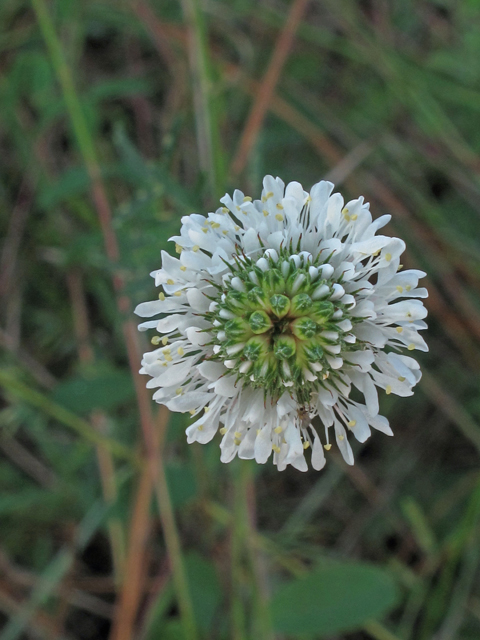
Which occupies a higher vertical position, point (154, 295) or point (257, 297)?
point (154, 295)

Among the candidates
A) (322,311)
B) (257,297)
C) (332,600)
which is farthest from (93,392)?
(322,311)

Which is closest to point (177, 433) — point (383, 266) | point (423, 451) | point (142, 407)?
point (142, 407)

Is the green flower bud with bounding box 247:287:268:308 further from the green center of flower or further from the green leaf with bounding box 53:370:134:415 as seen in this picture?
the green leaf with bounding box 53:370:134:415

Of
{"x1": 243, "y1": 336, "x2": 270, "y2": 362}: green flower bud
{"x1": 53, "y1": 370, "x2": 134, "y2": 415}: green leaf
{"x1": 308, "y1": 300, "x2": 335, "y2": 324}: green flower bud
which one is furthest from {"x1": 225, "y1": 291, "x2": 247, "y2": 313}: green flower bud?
{"x1": 53, "y1": 370, "x2": 134, "y2": 415}: green leaf

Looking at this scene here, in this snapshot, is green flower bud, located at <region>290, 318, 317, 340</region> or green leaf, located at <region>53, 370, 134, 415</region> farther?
green leaf, located at <region>53, 370, 134, 415</region>

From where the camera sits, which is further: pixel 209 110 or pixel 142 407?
pixel 142 407

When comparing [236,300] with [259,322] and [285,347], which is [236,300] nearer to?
[259,322]

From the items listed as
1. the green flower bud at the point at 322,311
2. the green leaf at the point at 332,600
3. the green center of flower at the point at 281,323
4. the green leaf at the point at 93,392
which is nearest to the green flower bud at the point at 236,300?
the green center of flower at the point at 281,323

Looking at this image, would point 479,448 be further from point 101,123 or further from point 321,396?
point 101,123
